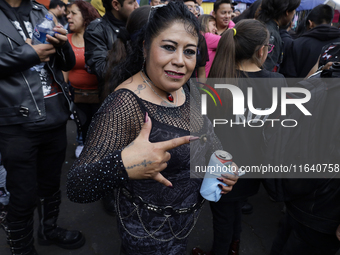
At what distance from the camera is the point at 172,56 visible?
1.30 metres

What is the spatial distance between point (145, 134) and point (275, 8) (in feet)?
10.5

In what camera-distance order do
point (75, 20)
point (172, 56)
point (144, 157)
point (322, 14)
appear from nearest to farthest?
point (144, 157) → point (172, 56) → point (75, 20) → point (322, 14)

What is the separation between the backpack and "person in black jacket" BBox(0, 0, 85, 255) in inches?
69.6

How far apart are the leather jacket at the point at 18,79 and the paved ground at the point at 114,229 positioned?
4.68 feet

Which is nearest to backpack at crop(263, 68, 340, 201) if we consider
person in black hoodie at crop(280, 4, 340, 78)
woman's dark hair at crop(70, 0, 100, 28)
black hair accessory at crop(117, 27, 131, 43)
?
black hair accessory at crop(117, 27, 131, 43)

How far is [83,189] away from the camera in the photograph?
109cm

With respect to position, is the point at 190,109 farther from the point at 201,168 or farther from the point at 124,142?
the point at 124,142

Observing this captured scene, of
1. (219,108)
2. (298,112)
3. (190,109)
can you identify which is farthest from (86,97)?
(298,112)

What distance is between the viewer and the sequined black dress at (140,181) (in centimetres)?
109

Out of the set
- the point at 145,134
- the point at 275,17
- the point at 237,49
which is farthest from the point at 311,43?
the point at 145,134

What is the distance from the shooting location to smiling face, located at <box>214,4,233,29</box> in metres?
3.88

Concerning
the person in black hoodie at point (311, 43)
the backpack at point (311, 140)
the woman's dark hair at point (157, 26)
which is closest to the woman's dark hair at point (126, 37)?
the woman's dark hair at point (157, 26)

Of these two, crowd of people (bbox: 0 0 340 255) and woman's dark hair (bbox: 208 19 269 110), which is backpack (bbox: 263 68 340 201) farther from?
woman's dark hair (bbox: 208 19 269 110)
